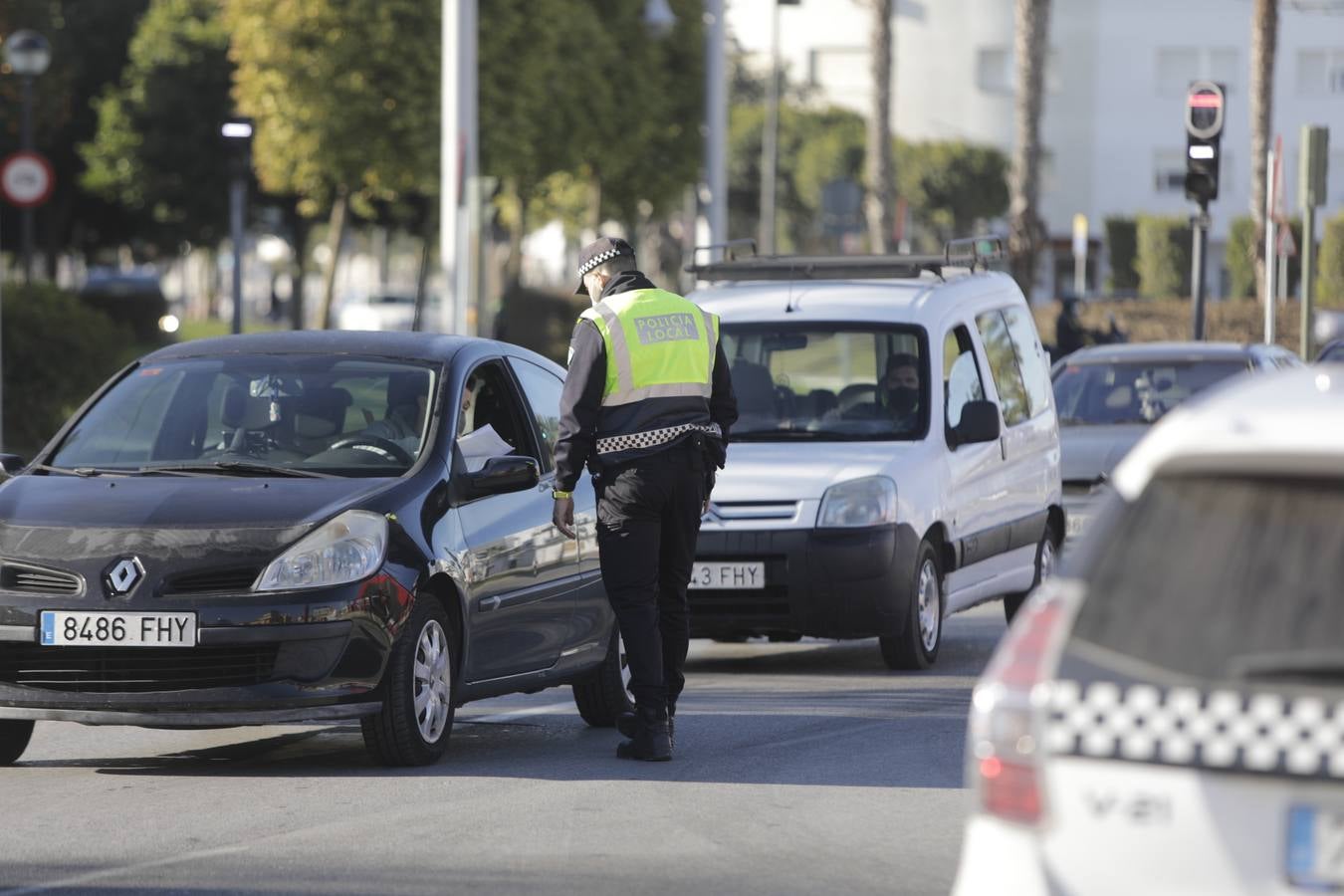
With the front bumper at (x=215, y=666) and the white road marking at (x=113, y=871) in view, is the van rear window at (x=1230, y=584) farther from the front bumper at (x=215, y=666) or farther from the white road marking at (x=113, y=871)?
the front bumper at (x=215, y=666)

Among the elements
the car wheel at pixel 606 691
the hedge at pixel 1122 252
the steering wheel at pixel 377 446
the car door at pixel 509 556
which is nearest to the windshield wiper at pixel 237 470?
the steering wheel at pixel 377 446

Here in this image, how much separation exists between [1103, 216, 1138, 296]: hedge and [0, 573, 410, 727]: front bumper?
66639mm

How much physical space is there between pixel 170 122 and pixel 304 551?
46485mm

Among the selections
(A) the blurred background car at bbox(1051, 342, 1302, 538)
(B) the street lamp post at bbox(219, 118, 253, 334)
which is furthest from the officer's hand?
(B) the street lamp post at bbox(219, 118, 253, 334)

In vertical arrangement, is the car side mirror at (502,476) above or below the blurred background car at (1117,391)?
above

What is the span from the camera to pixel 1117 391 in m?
17.5

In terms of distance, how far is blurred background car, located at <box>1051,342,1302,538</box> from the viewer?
1655cm

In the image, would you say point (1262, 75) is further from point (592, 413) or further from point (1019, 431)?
point (592, 413)

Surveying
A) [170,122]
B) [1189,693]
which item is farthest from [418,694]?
[170,122]

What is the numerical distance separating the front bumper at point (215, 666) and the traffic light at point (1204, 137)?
13.6m

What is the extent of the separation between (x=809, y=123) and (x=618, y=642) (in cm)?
7023

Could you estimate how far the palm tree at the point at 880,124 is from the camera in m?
41.8

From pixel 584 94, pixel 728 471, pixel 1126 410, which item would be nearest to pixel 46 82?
pixel 584 94

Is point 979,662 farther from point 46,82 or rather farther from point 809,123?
point 809,123
